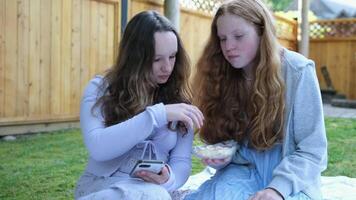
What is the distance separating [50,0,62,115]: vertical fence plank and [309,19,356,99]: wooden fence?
7.71 m

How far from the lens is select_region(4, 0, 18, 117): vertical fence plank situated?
484cm

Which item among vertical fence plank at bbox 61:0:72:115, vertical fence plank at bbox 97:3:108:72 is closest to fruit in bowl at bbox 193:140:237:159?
vertical fence plank at bbox 61:0:72:115

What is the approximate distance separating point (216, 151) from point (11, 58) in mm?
3656

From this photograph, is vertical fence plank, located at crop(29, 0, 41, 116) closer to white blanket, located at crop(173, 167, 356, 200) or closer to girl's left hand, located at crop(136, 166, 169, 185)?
white blanket, located at crop(173, 167, 356, 200)

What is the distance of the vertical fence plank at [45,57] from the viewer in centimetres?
521

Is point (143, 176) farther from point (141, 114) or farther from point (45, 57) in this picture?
point (45, 57)

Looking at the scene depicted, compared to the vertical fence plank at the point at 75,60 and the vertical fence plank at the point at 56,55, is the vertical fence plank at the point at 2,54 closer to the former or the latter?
the vertical fence plank at the point at 56,55

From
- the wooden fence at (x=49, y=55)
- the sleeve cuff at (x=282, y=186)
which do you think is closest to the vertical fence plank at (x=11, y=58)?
the wooden fence at (x=49, y=55)

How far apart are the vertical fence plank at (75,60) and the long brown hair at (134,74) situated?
3.82m

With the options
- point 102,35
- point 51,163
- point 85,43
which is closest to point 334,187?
point 51,163

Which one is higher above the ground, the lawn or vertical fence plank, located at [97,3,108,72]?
vertical fence plank, located at [97,3,108,72]

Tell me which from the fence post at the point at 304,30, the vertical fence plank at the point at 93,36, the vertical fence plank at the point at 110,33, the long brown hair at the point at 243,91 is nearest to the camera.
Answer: the long brown hair at the point at 243,91

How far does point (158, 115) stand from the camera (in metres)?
1.61

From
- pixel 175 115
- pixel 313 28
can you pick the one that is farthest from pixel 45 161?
pixel 313 28
